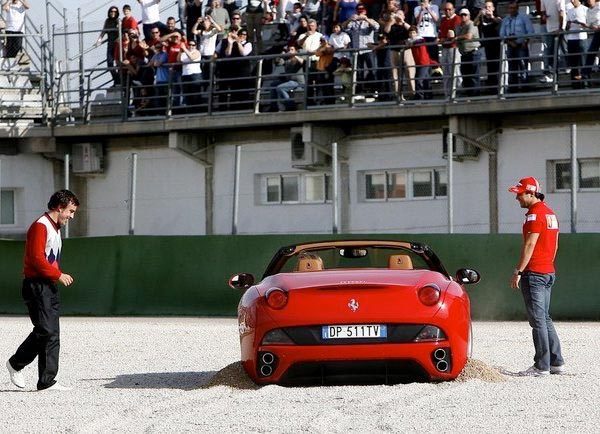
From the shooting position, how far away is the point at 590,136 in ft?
83.3

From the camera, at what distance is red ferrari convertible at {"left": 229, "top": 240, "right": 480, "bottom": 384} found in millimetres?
11602

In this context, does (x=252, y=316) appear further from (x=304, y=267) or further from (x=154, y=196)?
(x=154, y=196)

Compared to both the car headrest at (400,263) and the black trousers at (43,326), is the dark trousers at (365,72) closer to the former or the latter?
the car headrest at (400,263)

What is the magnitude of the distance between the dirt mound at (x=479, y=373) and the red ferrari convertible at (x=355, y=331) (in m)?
0.59

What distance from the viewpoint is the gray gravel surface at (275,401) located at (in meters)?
9.88

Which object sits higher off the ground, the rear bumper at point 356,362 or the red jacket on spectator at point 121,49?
the red jacket on spectator at point 121,49

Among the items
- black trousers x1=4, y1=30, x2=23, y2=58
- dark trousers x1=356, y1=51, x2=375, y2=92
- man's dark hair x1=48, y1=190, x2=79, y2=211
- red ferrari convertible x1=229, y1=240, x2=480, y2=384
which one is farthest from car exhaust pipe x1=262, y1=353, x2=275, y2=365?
black trousers x1=4, y1=30, x2=23, y2=58

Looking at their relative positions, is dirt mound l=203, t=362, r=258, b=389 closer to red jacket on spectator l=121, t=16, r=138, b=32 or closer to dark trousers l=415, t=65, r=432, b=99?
dark trousers l=415, t=65, r=432, b=99

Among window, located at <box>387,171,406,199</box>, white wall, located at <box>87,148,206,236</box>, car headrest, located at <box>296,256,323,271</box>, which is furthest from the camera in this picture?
white wall, located at <box>87,148,206,236</box>

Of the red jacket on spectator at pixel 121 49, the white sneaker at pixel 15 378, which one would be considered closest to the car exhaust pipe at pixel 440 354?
the white sneaker at pixel 15 378

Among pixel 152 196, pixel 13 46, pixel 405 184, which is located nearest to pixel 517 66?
pixel 405 184

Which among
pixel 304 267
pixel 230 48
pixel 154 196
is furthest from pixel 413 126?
pixel 304 267

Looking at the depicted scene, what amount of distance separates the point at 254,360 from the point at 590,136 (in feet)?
48.0

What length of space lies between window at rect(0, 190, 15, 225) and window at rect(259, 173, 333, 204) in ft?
17.9
